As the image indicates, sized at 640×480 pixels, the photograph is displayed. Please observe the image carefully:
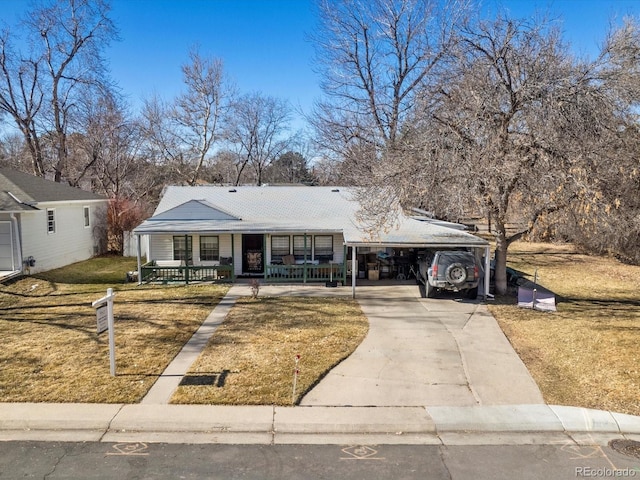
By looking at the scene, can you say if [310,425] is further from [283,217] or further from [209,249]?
[283,217]

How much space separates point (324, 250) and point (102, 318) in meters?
12.5

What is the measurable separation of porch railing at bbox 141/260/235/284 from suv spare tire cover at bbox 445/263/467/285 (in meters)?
8.29

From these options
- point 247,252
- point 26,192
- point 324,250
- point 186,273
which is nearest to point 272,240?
point 247,252

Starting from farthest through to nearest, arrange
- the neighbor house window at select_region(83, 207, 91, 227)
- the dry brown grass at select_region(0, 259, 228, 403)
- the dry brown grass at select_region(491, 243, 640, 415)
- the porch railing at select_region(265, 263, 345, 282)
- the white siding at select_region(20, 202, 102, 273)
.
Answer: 1. the neighbor house window at select_region(83, 207, 91, 227)
2. the white siding at select_region(20, 202, 102, 273)
3. the porch railing at select_region(265, 263, 345, 282)
4. the dry brown grass at select_region(491, 243, 640, 415)
5. the dry brown grass at select_region(0, 259, 228, 403)

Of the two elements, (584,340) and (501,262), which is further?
(501,262)

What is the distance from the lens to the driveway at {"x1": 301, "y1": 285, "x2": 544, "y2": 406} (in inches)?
308

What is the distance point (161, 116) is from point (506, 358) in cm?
3806

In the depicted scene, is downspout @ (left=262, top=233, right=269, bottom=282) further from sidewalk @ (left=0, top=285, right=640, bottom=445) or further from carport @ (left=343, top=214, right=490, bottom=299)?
sidewalk @ (left=0, top=285, right=640, bottom=445)

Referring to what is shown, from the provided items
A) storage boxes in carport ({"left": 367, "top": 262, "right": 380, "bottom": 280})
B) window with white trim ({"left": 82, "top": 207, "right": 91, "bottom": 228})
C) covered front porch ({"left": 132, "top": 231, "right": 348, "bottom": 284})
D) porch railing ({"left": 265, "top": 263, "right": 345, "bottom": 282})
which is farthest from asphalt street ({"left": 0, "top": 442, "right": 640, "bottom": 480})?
window with white trim ({"left": 82, "top": 207, "right": 91, "bottom": 228})

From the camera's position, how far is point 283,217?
20.9 m

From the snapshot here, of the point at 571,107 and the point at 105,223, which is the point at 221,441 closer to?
the point at 571,107

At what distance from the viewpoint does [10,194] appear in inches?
736

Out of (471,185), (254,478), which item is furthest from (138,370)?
(471,185)

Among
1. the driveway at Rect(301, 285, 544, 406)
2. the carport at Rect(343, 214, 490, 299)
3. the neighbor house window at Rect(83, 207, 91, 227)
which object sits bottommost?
the driveway at Rect(301, 285, 544, 406)
